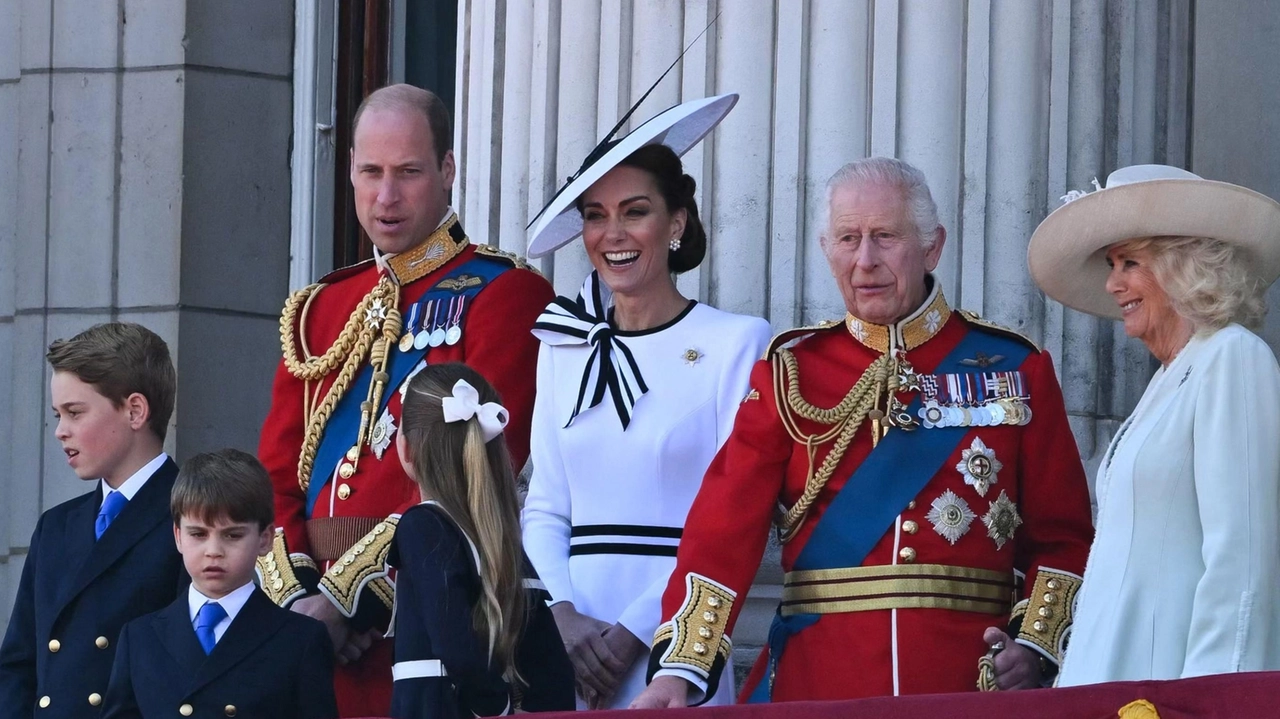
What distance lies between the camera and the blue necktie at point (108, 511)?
16.1ft

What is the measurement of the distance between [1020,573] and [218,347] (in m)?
3.66

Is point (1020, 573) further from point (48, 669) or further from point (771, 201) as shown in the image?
point (48, 669)

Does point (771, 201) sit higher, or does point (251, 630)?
point (771, 201)

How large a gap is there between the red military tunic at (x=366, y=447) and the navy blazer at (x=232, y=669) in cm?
25

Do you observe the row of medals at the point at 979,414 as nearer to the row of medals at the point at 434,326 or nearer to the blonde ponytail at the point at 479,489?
the blonde ponytail at the point at 479,489

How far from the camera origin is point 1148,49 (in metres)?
5.83

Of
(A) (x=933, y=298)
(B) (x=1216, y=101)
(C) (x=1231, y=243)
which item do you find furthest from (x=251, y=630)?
(B) (x=1216, y=101)

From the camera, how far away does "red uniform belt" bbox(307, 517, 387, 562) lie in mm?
4875

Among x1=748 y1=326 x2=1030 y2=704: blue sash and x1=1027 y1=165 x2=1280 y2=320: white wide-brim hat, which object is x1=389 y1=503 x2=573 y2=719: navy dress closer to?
x1=748 y1=326 x2=1030 y2=704: blue sash

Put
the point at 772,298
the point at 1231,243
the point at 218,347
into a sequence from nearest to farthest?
1. the point at 1231,243
2. the point at 772,298
3. the point at 218,347

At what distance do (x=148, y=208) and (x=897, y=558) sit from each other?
3.79 metres

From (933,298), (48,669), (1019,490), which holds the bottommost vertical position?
(48,669)

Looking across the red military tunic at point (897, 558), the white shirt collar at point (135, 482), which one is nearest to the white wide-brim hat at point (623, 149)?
the red military tunic at point (897, 558)

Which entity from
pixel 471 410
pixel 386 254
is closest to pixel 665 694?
pixel 471 410
